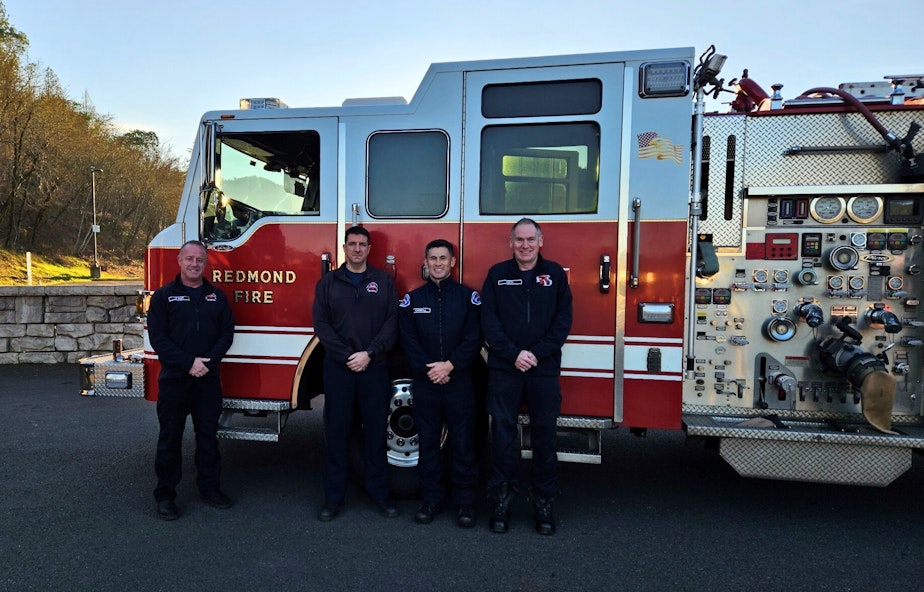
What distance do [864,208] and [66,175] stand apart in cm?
4170

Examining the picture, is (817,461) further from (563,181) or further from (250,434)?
(250,434)

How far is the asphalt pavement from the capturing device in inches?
124

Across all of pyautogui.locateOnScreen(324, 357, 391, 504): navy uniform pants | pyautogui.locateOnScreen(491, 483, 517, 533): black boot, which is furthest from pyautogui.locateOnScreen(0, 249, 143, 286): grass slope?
pyautogui.locateOnScreen(491, 483, 517, 533): black boot

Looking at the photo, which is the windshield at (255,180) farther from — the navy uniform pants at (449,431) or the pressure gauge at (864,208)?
the pressure gauge at (864,208)

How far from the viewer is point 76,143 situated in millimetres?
35156

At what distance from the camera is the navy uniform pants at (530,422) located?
358 centimetres

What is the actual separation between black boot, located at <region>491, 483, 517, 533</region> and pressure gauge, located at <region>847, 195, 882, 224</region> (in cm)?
290

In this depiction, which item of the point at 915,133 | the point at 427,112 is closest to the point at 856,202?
the point at 915,133

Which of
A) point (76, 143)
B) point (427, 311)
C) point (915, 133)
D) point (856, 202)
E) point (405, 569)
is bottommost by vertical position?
point (405, 569)

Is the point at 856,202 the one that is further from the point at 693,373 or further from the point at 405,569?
the point at 405,569

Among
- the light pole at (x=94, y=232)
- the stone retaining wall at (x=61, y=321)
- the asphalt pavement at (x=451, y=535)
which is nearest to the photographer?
the asphalt pavement at (x=451, y=535)

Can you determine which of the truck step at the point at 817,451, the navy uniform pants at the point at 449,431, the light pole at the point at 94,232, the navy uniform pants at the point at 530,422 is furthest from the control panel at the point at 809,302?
the light pole at the point at 94,232

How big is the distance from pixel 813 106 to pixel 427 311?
9.78ft

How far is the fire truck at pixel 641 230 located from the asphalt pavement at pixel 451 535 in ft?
1.53
